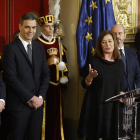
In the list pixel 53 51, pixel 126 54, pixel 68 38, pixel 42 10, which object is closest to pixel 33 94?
pixel 53 51

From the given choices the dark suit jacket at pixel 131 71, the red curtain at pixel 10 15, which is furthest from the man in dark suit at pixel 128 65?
the red curtain at pixel 10 15

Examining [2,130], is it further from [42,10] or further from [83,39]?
[42,10]

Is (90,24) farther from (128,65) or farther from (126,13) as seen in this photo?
(128,65)

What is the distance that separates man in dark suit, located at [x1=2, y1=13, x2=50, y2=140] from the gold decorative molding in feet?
5.34

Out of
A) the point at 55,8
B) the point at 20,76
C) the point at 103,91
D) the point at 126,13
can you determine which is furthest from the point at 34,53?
the point at 126,13

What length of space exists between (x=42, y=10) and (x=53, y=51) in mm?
997

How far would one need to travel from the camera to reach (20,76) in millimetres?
2225

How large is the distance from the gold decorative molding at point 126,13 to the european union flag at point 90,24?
41 cm

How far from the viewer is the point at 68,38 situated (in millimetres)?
3404

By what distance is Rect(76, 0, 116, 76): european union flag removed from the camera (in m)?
3.03

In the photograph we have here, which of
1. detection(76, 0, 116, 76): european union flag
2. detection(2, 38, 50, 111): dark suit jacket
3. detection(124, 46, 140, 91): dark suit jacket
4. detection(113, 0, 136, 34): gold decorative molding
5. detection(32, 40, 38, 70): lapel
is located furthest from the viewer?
detection(113, 0, 136, 34): gold decorative molding

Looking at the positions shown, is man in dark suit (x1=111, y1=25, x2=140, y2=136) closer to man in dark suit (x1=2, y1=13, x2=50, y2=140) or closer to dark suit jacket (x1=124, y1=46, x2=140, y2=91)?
dark suit jacket (x1=124, y1=46, x2=140, y2=91)

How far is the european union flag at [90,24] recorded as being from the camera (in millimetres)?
3033

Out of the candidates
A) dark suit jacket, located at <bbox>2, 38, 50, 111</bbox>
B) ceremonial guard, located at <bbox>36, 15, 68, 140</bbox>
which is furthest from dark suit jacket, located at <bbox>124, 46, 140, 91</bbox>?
dark suit jacket, located at <bbox>2, 38, 50, 111</bbox>
